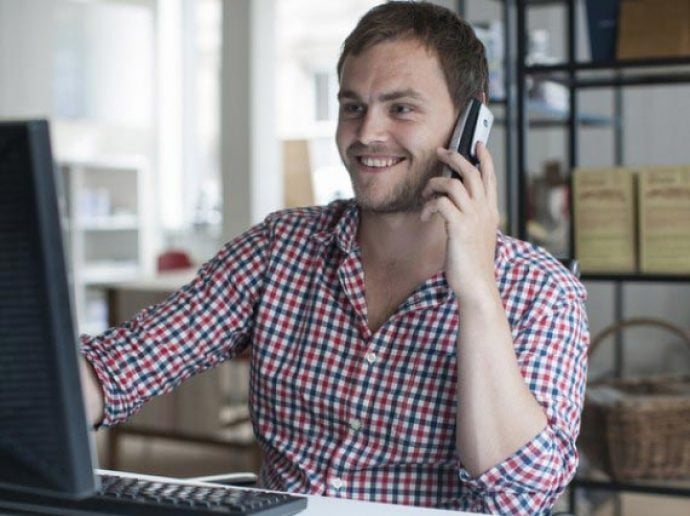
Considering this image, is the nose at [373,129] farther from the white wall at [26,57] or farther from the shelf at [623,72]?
the white wall at [26,57]

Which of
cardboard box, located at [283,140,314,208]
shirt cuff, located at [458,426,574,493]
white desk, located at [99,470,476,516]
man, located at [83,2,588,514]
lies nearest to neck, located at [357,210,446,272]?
man, located at [83,2,588,514]

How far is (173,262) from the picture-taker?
5195mm

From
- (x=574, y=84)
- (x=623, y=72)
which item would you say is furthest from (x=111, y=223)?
(x=574, y=84)

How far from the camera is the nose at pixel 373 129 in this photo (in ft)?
5.11

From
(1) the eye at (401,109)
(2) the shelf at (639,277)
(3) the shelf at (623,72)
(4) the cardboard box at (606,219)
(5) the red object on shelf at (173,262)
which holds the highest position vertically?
(3) the shelf at (623,72)

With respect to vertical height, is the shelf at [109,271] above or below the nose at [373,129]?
below

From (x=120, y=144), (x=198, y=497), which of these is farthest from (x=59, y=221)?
(x=120, y=144)

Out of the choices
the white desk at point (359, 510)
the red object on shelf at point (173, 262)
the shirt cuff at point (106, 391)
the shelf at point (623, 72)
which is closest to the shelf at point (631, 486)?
the shelf at point (623, 72)

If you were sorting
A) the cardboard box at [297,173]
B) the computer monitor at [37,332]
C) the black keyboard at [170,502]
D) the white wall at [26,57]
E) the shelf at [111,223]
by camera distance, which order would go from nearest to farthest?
the computer monitor at [37,332] < the black keyboard at [170,502] < the cardboard box at [297,173] < the white wall at [26,57] < the shelf at [111,223]

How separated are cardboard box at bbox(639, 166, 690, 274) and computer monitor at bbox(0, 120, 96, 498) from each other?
1.88 metres

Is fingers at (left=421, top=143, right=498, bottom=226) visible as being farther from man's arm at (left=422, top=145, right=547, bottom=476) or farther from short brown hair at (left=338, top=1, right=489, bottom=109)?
short brown hair at (left=338, top=1, right=489, bottom=109)

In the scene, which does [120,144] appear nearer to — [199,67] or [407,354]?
[199,67]

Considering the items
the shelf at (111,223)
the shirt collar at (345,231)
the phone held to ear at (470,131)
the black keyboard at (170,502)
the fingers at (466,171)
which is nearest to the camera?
the black keyboard at (170,502)

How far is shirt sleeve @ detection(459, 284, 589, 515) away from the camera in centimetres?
133
